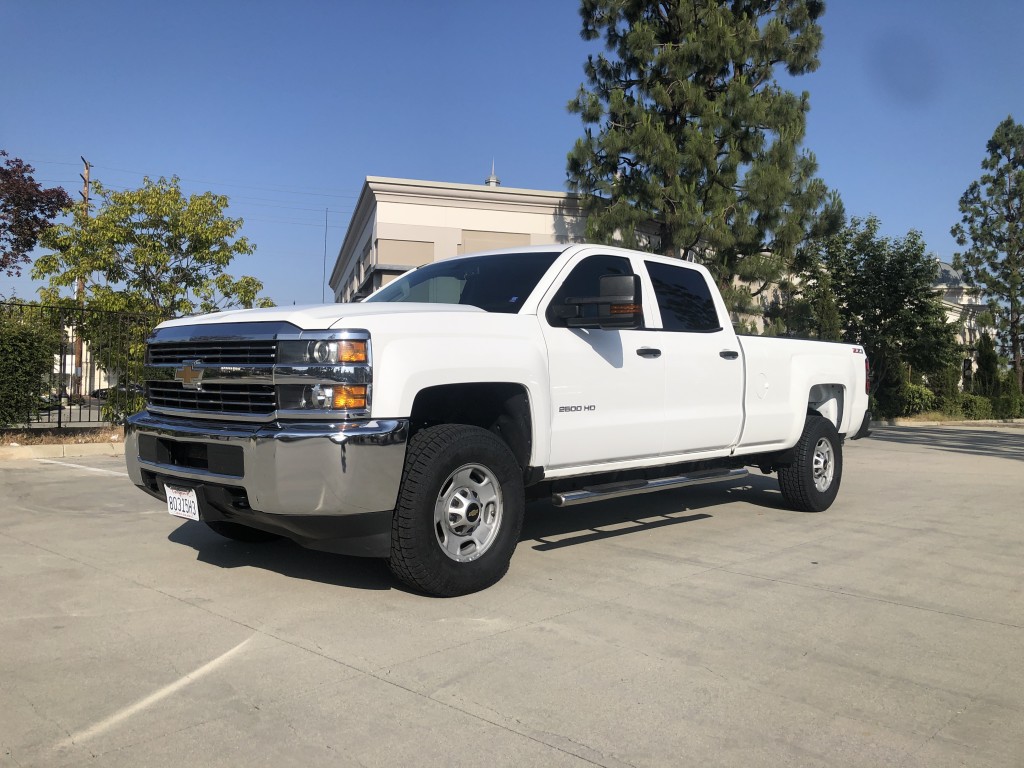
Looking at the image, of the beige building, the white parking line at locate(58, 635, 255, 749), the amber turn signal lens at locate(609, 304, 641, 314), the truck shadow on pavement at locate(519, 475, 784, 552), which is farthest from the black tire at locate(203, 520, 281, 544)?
the beige building

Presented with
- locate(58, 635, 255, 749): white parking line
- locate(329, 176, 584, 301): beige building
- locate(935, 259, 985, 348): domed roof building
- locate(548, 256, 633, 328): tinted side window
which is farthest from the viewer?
locate(935, 259, 985, 348): domed roof building

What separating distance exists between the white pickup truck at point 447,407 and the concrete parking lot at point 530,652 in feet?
1.50

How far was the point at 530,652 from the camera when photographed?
3793 millimetres

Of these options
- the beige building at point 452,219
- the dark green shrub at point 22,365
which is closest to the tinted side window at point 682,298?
the dark green shrub at point 22,365

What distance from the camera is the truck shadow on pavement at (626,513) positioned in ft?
21.1

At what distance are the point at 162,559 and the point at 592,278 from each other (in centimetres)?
340

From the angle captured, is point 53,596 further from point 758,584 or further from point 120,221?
point 120,221

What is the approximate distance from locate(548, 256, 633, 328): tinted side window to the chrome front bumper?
1.53 meters

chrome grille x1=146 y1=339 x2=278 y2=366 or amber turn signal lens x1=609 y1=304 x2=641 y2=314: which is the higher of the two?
amber turn signal lens x1=609 y1=304 x2=641 y2=314

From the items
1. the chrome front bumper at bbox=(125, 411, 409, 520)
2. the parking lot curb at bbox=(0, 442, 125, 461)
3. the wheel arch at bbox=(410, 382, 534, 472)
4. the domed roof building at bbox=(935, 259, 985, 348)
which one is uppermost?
the domed roof building at bbox=(935, 259, 985, 348)

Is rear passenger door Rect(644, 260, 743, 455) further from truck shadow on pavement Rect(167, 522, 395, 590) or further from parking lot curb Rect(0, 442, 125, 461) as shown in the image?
parking lot curb Rect(0, 442, 125, 461)

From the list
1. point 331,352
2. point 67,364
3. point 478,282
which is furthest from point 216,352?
point 67,364

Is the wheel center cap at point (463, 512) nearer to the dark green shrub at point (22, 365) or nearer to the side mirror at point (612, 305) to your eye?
the side mirror at point (612, 305)

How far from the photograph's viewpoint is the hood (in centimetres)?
426
